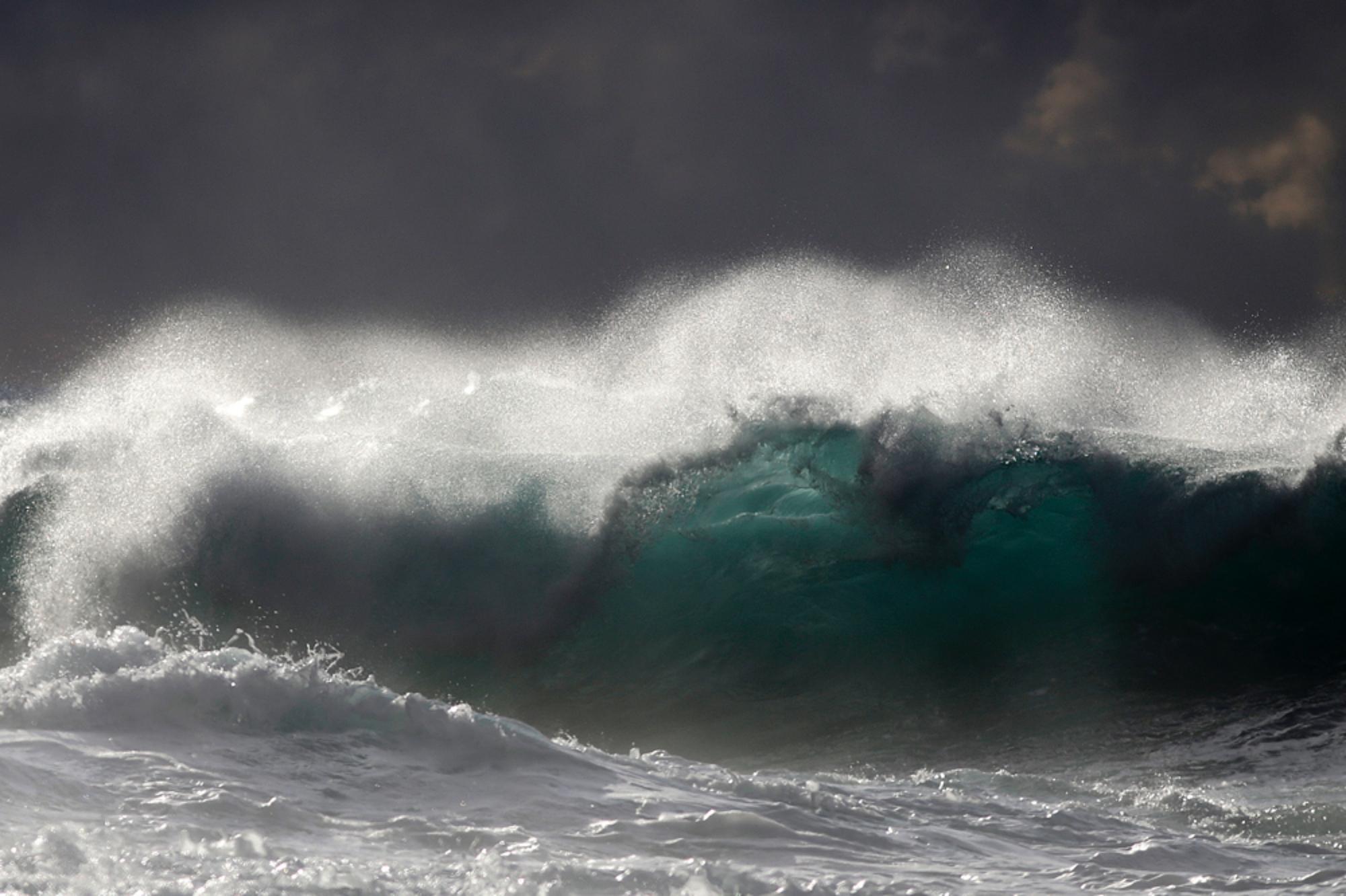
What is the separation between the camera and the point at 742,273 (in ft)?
47.9

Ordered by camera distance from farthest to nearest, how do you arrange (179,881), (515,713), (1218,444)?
(1218,444)
(515,713)
(179,881)

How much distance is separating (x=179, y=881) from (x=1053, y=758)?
511 centimetres

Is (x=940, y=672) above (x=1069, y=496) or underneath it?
underneath

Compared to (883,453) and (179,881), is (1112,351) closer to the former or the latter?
(883,453)

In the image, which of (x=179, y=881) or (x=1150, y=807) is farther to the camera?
(x=1150, y=807)

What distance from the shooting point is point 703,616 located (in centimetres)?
927

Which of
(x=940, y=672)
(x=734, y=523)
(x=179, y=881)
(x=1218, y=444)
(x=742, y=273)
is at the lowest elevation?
(x=179, y=881)

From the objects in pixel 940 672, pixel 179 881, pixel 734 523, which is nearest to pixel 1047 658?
pixel 940 672

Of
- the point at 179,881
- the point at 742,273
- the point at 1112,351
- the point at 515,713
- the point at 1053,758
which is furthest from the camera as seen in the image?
the point at 742,273

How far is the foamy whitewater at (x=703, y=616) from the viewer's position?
426cm

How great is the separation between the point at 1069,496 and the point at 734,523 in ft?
9.74

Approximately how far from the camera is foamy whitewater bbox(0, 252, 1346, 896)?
4258mm

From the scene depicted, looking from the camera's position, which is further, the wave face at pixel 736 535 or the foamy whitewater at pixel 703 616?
the wave face at pixel 736 535

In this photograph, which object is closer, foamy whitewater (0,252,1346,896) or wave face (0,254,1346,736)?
foamy whitewater (0,252,1346,896)
